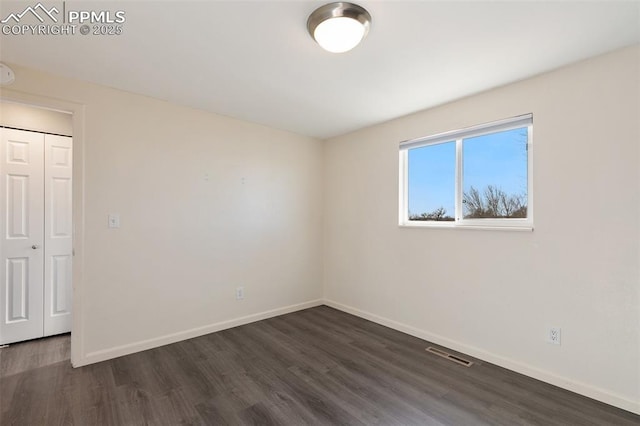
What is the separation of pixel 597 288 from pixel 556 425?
95 cm

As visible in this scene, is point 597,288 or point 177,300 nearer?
point 597,288

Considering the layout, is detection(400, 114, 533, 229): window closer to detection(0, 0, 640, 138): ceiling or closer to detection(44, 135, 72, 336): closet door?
detection(0, 0, 640, 138): ceiling

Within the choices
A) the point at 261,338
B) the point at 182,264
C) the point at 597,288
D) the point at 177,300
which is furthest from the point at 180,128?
the point at 597,288

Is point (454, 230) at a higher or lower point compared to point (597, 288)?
higher

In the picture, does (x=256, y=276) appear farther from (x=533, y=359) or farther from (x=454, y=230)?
(x=533, y=359)

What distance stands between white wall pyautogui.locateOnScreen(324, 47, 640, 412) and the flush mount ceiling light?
1545 millimetres

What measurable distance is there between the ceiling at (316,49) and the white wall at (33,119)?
3.04 feet

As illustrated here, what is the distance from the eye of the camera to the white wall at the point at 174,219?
2451 millimetres

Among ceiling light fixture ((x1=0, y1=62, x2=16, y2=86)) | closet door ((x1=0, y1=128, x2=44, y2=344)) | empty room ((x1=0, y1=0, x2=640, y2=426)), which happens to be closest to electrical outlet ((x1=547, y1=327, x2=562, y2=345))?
empty room ((x1=0, y1=0, x2=640, y2=426))

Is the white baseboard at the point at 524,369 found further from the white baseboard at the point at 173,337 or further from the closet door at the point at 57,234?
the closet door at the point at 57,234

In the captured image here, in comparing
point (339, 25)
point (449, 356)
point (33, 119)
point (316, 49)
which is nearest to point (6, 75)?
point (33, 119)

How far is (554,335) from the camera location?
2.15m

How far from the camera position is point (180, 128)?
9.61 ft

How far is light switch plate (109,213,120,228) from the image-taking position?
2.55 meters
